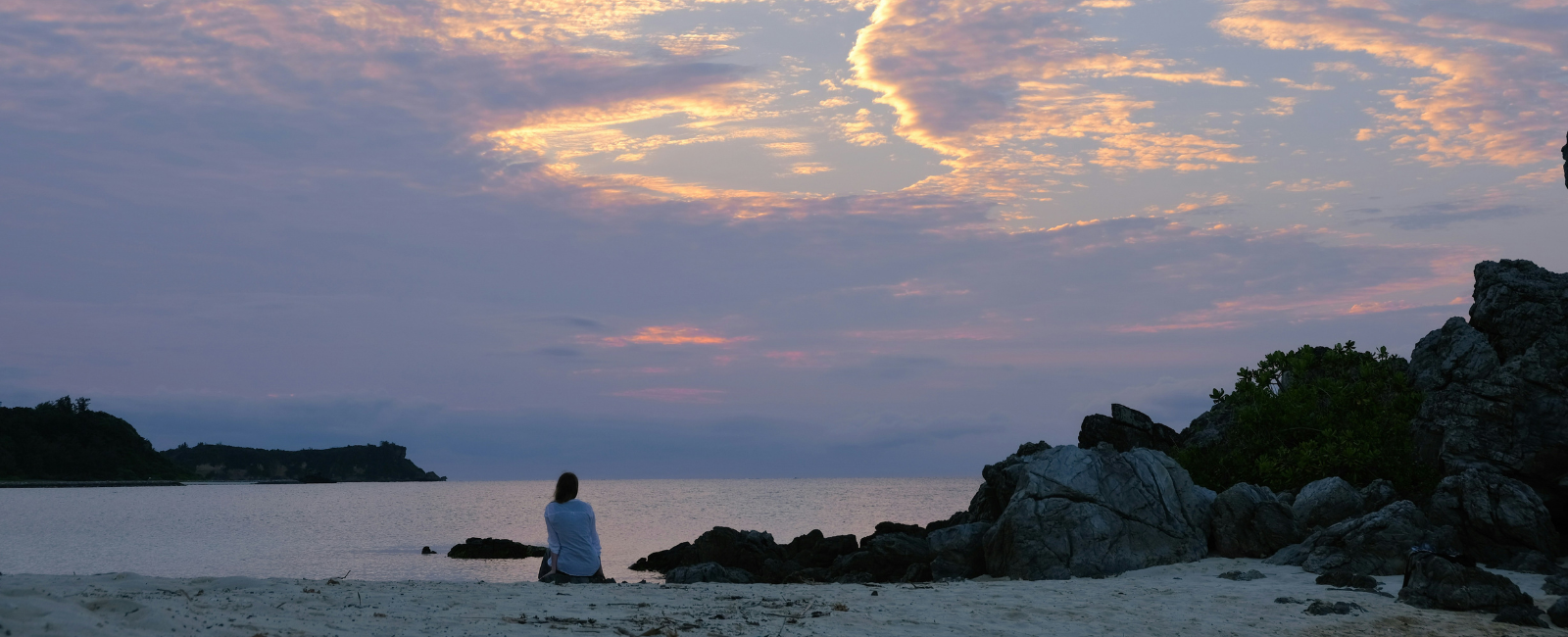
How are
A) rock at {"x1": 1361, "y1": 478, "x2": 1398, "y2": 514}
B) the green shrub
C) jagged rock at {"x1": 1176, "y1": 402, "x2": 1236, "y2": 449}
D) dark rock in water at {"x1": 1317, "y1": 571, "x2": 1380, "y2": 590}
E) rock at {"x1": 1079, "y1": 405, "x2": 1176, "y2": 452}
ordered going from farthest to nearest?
1. rock at {"x1": 1079, "y1": 405, "x2": 1176, "y2": 452}
2. jagged rock at {"x1": 1176, "y1": 402, "x2": 1236, "y2": 449}
3. the green shrub
4. rock at {"x1": 1361, "y1": 478, "x2": 1398, "y2": 514}
5. dark rock in water at {"x1": 1317, "y1": 571, "x2": 1380, "y2": 590}

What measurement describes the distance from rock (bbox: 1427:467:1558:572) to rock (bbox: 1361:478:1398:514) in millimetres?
1845

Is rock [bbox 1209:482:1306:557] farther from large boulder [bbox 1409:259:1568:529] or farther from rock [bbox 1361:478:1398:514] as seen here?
large boulder [bbox 1409:259:1568:529]

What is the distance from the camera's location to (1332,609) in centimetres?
1388

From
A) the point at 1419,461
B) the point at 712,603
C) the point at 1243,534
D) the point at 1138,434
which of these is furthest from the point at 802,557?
the point at 712,603

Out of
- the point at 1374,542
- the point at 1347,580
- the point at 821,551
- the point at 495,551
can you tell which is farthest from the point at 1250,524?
the point at 495,551

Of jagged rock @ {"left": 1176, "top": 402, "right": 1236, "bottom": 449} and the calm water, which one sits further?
the calm water

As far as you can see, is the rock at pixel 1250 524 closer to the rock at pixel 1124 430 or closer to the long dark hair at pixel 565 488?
the rock at pixel 1124 430

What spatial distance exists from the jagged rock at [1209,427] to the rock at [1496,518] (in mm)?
10424

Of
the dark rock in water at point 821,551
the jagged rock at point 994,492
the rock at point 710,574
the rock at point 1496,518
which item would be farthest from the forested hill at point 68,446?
the rock at point 1496,518

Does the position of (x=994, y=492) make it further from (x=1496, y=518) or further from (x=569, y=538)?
(x=569, y=538)

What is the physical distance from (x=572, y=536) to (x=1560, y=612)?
42.6ft

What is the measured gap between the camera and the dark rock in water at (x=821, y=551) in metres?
30.6

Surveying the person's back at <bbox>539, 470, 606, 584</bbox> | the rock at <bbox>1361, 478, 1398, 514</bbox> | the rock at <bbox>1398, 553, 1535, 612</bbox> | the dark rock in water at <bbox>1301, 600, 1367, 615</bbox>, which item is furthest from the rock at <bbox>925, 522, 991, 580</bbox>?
the person's back at <bbox>539, 470, 606, 584</bbox>

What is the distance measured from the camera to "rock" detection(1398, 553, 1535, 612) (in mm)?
13844
